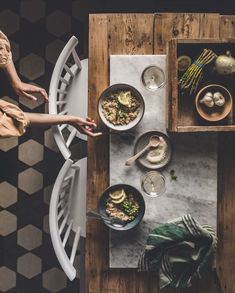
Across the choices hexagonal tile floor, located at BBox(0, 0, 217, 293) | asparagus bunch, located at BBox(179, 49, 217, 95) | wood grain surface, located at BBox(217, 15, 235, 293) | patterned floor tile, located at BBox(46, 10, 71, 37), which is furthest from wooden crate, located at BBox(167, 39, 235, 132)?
patterned floor tile, located at BBox(46, 10, 71, 37)

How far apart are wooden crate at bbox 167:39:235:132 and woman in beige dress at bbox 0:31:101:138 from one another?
367 mm

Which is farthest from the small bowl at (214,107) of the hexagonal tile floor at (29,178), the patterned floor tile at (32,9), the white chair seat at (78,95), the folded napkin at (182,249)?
the patterned floor tile at (32,9)

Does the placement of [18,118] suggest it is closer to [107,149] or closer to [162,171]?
[107,149]

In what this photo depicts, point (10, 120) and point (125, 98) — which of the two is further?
point (125, 98)

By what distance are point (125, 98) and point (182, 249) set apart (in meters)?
0.71

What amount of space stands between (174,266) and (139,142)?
56 cm

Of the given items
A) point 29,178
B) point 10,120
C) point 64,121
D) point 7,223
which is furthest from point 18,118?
point 7,223

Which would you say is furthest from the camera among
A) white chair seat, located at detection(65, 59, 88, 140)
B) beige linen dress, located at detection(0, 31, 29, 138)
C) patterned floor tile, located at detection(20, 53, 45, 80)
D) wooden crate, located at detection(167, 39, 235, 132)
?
patterned floor tile, located at detection(20, 53, 45, 80)

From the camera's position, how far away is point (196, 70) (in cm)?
222

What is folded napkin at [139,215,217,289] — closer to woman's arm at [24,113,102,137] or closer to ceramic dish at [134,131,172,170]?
ceramic dish at [134,131,172,170]

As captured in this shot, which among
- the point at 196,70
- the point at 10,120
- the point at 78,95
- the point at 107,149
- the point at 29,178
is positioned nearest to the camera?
the point at 10,120

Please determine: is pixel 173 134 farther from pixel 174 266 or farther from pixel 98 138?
pixel 174 266

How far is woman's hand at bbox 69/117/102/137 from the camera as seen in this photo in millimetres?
2268

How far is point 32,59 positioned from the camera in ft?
10.4
